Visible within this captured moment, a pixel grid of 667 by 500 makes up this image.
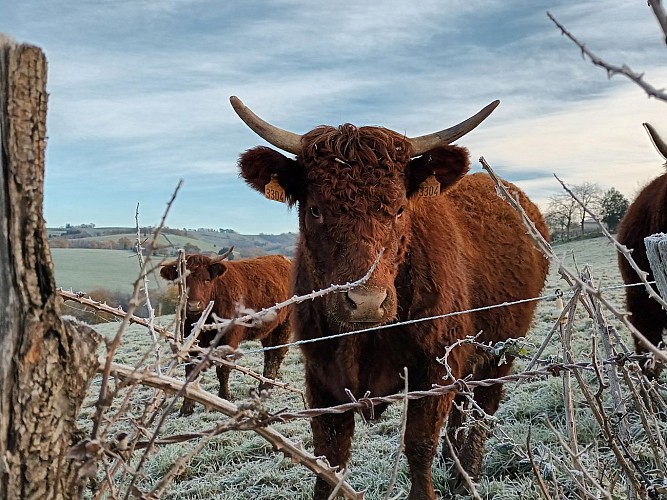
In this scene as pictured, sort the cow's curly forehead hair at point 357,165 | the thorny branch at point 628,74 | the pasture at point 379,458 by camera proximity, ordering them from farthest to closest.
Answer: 1. the pasture at point 379,458
2. the cow's curly forehead hair at point 357,165
3. the thorny branch at point 628,74

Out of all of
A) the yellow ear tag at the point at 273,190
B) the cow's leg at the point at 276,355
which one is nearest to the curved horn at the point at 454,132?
the yellow ear tag at the point at 273,190

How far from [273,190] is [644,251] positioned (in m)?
4.69

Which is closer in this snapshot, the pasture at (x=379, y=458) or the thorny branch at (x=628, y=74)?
the thorny branch at (x=628, y=74)

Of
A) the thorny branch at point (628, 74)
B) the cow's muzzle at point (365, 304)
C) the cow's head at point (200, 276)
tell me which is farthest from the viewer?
the cow's head at point (200, 276)

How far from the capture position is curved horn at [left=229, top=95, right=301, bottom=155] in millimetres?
4332

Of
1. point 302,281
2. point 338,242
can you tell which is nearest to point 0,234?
point 338,242

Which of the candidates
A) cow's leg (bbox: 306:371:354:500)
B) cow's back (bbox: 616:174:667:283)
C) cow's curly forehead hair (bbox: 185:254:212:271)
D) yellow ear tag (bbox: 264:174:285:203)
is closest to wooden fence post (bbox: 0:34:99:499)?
cow's leg (bbox: 306:371:354:500)

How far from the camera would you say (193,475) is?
6.70 metres

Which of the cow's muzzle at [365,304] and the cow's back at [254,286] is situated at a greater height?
the cow's muzzle at [365,304]

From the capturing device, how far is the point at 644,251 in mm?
6941

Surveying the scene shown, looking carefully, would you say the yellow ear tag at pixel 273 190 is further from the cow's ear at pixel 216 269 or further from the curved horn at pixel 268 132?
the cow's ear at pixel 216 269

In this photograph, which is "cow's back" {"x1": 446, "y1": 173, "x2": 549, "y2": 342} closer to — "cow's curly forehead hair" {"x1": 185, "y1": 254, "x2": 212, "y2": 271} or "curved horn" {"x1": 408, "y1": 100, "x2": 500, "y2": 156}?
"curved horn" {"x1": 408, "y1": 100, "x2": 500, "y2": 156}

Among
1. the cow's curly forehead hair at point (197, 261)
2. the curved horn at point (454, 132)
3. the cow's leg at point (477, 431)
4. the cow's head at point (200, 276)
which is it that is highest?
the curved horn at point (454, 132)

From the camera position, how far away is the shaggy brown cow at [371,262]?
369 centimetres
